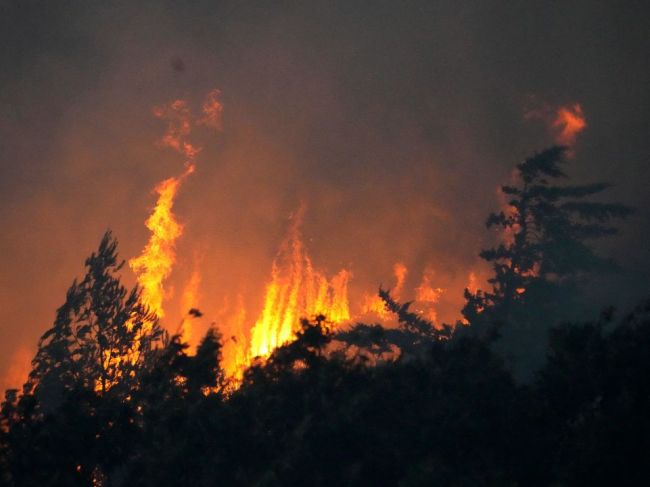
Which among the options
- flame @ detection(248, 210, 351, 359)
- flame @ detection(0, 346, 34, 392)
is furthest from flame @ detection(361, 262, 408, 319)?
flame @ detection(0, 346, 34, 392)

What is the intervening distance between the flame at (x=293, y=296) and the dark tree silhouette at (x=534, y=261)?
83235 millimetres

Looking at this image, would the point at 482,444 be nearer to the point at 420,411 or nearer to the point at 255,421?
the point at 420,411

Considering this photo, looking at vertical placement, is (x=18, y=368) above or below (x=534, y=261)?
above

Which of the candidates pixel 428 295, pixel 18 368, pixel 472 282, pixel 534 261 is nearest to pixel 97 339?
pixel 534 261

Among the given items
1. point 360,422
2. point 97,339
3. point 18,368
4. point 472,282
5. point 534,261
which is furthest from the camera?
point 18,368

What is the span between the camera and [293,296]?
520 feet

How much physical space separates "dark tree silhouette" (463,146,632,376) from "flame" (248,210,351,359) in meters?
83.2

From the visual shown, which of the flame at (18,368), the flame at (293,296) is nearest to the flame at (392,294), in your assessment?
the flame at (293,296)

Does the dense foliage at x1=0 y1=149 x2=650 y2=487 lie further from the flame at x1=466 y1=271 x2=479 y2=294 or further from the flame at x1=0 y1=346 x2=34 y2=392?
the flame at x1=0 y1=346 x2=34 y2=392

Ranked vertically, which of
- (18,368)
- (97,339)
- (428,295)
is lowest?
(97,339)

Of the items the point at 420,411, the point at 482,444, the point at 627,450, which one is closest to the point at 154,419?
the point at 420,411

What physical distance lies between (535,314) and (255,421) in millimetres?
34226

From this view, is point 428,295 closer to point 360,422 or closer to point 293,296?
point 293,296

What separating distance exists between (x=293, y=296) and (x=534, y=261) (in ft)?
363
